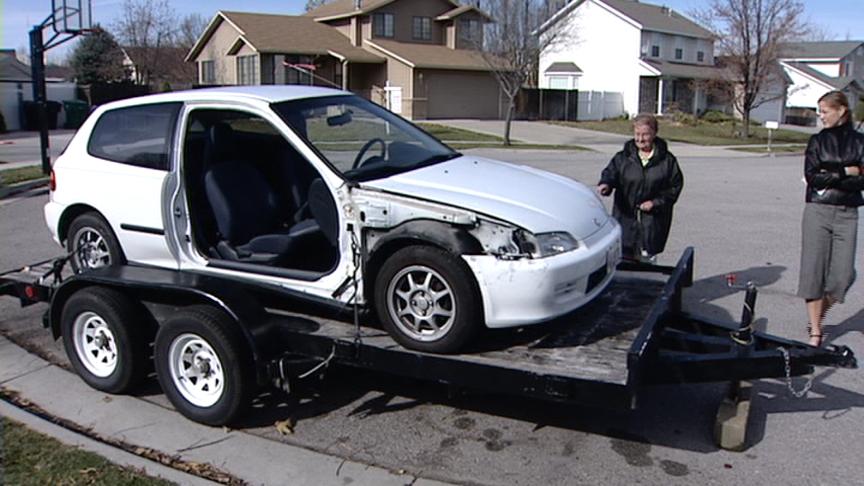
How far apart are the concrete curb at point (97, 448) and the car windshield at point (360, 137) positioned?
6.28 feet

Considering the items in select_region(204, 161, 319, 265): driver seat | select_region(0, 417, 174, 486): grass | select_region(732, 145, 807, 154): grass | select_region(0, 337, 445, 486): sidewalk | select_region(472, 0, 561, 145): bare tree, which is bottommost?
select_region(0, 337, 445, 486): sidewalk

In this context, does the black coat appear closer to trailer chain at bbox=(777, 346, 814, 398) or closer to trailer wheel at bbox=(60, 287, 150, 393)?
trailer chain at bbox=(777, 346, 814, 398)

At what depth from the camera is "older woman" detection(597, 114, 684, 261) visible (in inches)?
257

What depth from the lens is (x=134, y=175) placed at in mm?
5578

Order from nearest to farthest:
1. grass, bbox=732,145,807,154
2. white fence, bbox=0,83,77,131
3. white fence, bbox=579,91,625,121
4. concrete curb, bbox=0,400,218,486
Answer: concrete curb, bbox=0,400,218,486 < grass, bbox=732,145,807,154 < white fence, bbox=0,83,77,131 < white fence, bbox=579,91,625,121

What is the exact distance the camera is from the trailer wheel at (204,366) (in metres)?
4.61

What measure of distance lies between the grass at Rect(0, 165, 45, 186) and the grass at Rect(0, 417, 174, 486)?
41.7ft

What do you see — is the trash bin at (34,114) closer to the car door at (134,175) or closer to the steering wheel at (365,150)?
the car door at (134,175)

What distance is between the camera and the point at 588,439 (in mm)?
4719

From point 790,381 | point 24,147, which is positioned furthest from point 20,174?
point 790,381

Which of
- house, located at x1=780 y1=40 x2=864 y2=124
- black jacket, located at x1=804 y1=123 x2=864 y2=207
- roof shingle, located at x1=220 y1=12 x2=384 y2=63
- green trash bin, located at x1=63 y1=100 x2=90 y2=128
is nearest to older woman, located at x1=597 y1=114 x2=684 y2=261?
black jacket, located at x1=804 y1=123 x2=864 y2=207

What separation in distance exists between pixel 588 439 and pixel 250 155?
10.1ft

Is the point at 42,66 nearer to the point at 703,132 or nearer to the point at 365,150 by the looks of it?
the point at 365,150

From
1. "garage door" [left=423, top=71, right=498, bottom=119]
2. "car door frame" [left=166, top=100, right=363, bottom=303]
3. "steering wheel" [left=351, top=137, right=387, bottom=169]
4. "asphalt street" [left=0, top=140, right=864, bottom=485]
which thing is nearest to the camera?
"asphalt street" [left=0, top=140, right=864, bottom=485]
